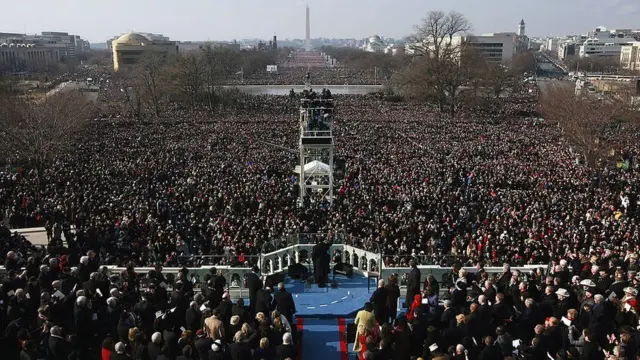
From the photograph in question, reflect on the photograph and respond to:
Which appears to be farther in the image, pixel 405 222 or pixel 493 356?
pixel 405 222

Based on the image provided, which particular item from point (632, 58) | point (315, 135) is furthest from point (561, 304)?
point (632, 58)

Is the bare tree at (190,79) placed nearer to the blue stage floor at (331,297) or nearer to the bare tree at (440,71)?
the bare tree at (440,71)

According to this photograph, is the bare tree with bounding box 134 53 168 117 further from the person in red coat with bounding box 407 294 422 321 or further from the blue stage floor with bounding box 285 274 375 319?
the person in red coat with bounding box 407 294 422 321

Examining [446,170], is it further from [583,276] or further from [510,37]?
[510,37]

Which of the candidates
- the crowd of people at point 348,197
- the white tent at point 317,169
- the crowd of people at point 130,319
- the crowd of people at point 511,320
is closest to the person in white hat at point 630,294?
the crowd of people at point 511,320

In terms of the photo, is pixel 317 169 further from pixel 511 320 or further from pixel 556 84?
pixel 556 84

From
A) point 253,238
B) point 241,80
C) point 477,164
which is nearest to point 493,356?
Result: point 253,238

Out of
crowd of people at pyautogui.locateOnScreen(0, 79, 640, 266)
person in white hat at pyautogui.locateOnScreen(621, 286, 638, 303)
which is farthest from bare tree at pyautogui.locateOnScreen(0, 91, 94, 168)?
person in white hat at pyautogui.locateOnScreen(621, 286, 638, 303)
